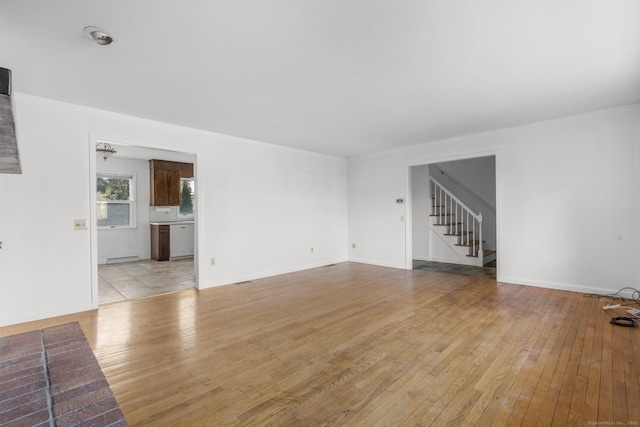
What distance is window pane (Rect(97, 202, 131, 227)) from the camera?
723 centimetres

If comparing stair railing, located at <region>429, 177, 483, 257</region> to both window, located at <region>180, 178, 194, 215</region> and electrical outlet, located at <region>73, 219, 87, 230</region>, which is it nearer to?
window, located at <region>180, 178, 194, 215</region>

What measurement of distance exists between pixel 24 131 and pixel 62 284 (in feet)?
5.77

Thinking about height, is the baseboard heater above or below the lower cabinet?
below

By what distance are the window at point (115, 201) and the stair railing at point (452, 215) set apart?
735cm

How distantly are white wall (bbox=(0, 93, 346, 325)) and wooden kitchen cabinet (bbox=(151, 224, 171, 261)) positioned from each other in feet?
10.8

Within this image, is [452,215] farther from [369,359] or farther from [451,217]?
[369,359]

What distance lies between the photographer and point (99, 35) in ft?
7.09

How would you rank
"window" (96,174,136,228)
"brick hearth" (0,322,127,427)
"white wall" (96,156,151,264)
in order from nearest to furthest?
"brick hearth" (0,322,127,427) < "white wall" (96,156,151,264) < "window" (96,174,136,228)

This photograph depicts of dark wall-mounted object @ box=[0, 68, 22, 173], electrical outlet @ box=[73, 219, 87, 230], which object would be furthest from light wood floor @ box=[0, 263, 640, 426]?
dark wall-mounted object @ box=[0, 68, 22, 173]

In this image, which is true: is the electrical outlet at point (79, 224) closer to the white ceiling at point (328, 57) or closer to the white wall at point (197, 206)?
the white wall at point (197, 206)

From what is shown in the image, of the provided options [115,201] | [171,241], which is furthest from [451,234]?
[115,201]

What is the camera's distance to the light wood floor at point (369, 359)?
181 cm

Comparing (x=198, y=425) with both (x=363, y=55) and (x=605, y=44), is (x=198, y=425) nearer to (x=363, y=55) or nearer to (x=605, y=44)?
(x=363, y=55)

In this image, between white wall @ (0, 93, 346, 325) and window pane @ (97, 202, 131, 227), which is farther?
window pane @ (97, 202, 131, 227)
